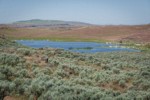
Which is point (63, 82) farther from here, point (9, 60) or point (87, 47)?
point (87, 47)

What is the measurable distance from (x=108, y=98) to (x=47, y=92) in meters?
2.63

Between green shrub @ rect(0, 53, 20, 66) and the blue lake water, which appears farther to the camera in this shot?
the blue lake water

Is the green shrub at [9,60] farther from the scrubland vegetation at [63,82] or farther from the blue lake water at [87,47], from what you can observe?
the blue lake water at [87,47]

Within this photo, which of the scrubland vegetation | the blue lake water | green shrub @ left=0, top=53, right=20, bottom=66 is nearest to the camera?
the scrubland vegetation

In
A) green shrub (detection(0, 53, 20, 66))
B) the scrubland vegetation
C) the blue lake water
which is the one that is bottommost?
the blue lake water

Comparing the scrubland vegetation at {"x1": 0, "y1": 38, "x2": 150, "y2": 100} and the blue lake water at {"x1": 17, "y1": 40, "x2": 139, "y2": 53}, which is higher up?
the scrubland vegetation at {"x1": 0, "y1": 38, "x2": 150, "y2": 100}

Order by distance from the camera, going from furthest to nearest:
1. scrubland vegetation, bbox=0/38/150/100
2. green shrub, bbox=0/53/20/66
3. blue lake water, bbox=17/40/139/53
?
blue lake water, bbox=17/40/139/53 < green shrub, bbox=0/53/20/66 < scrubland vegetation, bbox=0/38/150/100

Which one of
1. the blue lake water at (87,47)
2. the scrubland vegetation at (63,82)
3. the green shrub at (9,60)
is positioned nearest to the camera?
the scrubland vegetation at (63,82)

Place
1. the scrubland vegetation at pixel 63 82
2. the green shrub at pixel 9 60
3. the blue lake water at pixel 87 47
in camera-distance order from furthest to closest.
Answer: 1. the blue lake water at pixel 87 47
2. the green shrub at pixel 9 60
3. the scrubland vegetation at pixel 63 82

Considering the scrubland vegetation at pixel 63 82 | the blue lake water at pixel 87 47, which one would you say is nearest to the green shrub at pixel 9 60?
the scrubland vegetation at pixel 63 82

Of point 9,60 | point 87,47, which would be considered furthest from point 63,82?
point 87,47

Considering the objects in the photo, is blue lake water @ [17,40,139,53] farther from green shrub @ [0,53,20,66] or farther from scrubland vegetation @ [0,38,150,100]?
green shrub @ [0,53,20,66]

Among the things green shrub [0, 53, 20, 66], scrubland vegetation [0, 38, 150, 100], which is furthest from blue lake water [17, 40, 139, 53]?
green shrub [0, 53, 20, 66]

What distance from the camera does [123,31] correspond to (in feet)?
358
